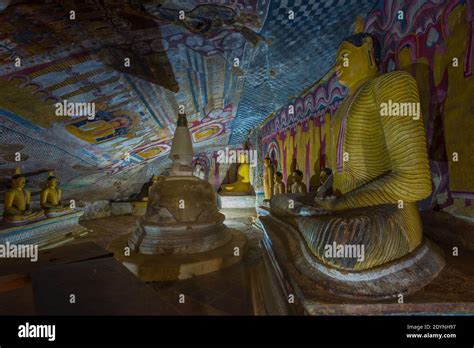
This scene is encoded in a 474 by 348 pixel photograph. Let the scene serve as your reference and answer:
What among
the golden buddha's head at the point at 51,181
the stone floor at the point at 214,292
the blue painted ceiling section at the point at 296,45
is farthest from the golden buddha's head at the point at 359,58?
the golden buddha's head at the point at 51,181

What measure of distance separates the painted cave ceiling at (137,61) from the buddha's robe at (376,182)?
1875 millimetres

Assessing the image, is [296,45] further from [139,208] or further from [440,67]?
[139,208]

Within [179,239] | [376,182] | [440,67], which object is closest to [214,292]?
[179,239]

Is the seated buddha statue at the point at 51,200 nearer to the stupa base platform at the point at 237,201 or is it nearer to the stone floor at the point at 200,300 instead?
the stone floor at the point at 200,300

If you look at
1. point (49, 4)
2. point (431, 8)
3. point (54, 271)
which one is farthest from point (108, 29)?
point (431, 8)

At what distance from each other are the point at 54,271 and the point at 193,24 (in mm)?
3470

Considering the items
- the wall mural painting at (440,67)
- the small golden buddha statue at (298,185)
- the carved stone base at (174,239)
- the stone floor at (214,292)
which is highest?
the wall mural painting at (440,67)

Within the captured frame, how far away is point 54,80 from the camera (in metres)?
3.88

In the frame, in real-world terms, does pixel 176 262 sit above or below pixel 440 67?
below

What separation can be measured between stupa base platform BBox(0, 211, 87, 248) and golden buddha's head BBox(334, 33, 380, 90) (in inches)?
271

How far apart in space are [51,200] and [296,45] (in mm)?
7231

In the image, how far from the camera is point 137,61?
4082 mm

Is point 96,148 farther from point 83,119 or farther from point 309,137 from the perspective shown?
point 309,137

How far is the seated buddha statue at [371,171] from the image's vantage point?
1.42 meters
